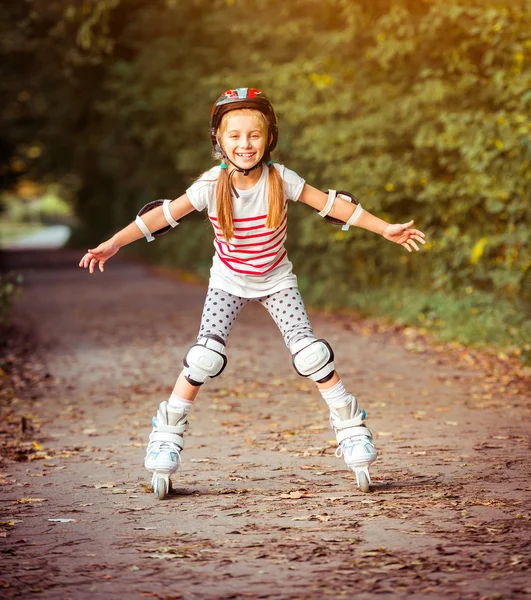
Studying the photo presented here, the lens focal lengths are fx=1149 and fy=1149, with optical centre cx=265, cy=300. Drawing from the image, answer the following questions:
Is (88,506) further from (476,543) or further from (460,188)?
(460,188)

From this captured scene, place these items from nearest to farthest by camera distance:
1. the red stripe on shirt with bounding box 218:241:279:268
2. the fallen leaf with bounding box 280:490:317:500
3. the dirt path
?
the dirt path → the fallen leaf with bounding box 280:490:317:500 → the red stripe on shirt with bounding box 218:241:279:268

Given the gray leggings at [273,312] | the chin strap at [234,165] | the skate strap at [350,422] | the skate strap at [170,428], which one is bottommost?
the skate strap at [350,422]

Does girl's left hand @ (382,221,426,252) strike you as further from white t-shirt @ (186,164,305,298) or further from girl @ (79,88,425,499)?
white t-shirt @ (186,164,305,298)

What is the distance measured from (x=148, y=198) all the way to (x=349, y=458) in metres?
31.2

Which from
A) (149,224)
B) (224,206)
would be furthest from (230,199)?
(149,224)

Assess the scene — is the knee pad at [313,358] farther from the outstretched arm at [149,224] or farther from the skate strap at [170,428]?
the outstretched arm at [149,224]

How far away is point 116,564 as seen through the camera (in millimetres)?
4387

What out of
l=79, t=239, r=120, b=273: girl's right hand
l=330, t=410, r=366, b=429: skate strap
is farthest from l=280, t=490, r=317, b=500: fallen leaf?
l=79, t=239, r=120, b=273: girl's right hand

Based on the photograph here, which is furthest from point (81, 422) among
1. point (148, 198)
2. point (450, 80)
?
point (148, 198)

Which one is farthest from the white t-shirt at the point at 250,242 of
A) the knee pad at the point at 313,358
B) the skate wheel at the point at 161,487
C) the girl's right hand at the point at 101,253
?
the skate wheel at the point at 161,487

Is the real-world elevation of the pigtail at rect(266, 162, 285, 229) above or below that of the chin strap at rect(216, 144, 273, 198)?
below

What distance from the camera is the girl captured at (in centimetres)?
562

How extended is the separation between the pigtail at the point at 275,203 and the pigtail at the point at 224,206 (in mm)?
188

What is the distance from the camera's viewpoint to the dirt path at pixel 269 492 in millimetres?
4145
